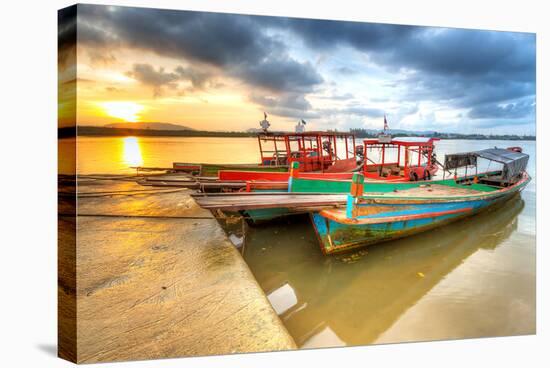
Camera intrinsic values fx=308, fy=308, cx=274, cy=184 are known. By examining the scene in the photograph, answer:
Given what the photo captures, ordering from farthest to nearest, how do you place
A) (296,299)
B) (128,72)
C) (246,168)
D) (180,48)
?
(246,168) → (296,299) → (180,48) → (128,72)

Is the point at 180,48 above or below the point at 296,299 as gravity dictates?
above

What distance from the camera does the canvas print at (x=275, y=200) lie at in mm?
2186

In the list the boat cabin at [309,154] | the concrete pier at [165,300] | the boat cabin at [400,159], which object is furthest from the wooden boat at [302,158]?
the concrete pier at [165,300]

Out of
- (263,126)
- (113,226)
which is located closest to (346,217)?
(263,126)

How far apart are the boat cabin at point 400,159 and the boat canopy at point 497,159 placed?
40cm

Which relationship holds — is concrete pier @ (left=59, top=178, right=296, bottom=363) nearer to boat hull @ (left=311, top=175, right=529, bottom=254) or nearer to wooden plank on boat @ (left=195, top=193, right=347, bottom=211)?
wooden plank on boat @ (left=195, top=193, right=347, bottom=211)

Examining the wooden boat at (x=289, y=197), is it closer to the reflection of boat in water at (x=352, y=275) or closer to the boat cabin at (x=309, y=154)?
the reflection of boat in water at (x=352, y=275)

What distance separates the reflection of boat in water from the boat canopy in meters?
1.26

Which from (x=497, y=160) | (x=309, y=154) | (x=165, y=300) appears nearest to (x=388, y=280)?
(x=165, y=300)

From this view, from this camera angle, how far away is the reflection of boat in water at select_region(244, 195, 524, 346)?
9.48 ft

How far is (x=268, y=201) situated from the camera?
3.51m

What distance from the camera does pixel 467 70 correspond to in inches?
139

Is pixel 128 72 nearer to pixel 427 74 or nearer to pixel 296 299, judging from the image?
pixel 296 299
